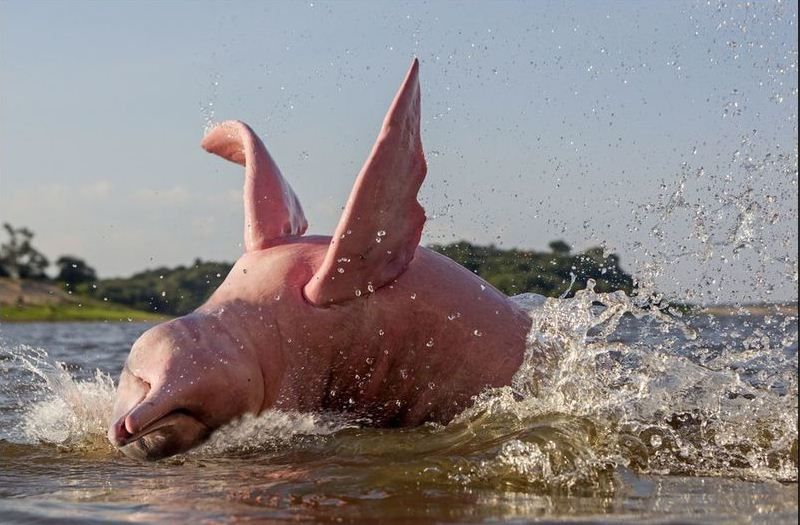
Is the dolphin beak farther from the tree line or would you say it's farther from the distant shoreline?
the distant shoreline

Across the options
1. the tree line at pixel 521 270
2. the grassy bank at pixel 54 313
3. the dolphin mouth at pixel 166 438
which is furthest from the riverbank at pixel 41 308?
the dolphin mouth at pixel 166 438

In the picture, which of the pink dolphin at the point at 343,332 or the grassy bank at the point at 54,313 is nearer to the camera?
the pink dolphin at the point at 343,332

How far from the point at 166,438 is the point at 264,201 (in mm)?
1703

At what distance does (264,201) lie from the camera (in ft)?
20.9

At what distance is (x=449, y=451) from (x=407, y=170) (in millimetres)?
1380

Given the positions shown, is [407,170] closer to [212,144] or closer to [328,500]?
[328,500]

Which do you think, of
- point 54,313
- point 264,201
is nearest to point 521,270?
point 264,201

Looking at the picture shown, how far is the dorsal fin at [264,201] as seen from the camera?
247 inches

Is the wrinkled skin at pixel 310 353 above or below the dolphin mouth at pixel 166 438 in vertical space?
above

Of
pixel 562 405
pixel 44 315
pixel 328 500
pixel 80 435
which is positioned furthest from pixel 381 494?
pixel 44 315

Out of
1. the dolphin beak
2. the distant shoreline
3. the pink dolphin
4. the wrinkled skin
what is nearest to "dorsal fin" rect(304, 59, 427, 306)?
the pink dolphin

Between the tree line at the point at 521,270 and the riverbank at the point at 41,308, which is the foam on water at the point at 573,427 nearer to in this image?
the tree line at the point at 521,270

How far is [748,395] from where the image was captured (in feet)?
22.6

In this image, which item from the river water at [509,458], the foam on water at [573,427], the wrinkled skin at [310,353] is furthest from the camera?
the wrinkled skin at [310,353]
